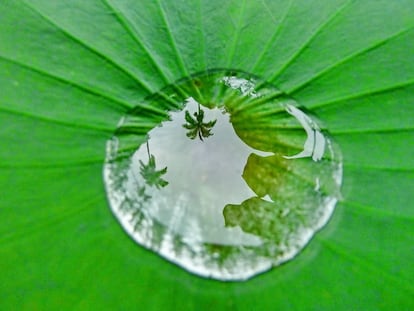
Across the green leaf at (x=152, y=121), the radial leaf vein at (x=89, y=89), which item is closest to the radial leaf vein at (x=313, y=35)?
the green leaf at (x=152, y=121)

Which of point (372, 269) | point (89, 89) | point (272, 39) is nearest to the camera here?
point (372, 269)

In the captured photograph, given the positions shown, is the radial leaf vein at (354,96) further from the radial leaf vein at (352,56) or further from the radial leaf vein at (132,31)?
the radial leaf vein at (132,31)

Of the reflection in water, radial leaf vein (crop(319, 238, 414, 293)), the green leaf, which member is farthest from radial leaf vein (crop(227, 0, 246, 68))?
radial leaf vein (crop(319, 238, 414, 293))

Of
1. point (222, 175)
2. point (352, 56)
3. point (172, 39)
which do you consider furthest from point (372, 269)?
point (172, 39)

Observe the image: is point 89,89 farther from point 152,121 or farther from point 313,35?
point 313,35

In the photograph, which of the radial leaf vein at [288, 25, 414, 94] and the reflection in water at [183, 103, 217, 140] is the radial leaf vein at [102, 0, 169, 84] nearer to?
the reflection in water at [183, 103, 217, 140]
